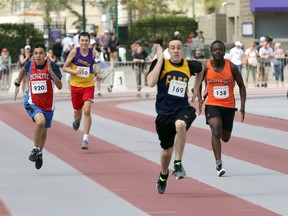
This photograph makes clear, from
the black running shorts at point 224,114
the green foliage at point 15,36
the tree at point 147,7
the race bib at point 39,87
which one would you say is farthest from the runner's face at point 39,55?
the tree at point 147,7

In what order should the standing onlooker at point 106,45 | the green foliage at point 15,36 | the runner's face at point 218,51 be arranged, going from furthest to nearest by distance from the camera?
the green foliage at point 15,36 → the standing onlooker at point 106,45 → the runner's face at point 218,51

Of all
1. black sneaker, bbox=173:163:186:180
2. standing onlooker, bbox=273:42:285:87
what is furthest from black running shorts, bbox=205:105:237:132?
standing onlooker, bbox=273:42:285:87

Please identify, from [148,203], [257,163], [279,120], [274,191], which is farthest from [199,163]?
[279,120]

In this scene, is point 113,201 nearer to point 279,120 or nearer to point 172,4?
point 279,120

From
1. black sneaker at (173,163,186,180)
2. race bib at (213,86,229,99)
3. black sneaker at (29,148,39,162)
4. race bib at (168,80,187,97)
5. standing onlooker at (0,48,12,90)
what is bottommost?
standing onlooker at (0,48,12,90)

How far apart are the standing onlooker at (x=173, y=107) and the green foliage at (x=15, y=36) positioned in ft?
132

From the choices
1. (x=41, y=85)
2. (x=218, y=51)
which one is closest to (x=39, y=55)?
(x=41, y=85)

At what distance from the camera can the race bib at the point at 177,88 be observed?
1235cm

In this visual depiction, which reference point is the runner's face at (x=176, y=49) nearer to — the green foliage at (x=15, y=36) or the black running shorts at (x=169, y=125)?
the black running shorts at (x=169, y=125)

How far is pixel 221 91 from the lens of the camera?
47.2ft

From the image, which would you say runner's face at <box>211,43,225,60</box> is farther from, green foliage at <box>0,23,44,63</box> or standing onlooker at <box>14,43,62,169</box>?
green foliage at <box>0,23,44,63</box>

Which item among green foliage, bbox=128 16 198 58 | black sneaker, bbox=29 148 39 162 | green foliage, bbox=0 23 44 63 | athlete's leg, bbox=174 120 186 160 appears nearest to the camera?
athlete's leg, bbox=174 120 186 160

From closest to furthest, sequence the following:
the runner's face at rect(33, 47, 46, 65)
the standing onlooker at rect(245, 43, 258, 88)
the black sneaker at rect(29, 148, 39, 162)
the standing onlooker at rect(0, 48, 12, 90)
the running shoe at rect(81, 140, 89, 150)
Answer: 1. the black sneaker at rect(29, 148, 39, 162)
2. the runner's face at rect(33, 47, 46, 65)
3. the running shoe at rect(81, 140, 89, 150)
4. the standing onlooker at rect(245, 43, 258, 88)
5. the standing onlooker at rect(0, 48, 12, 90)

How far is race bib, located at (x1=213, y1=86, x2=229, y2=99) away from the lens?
1438 centimetres
